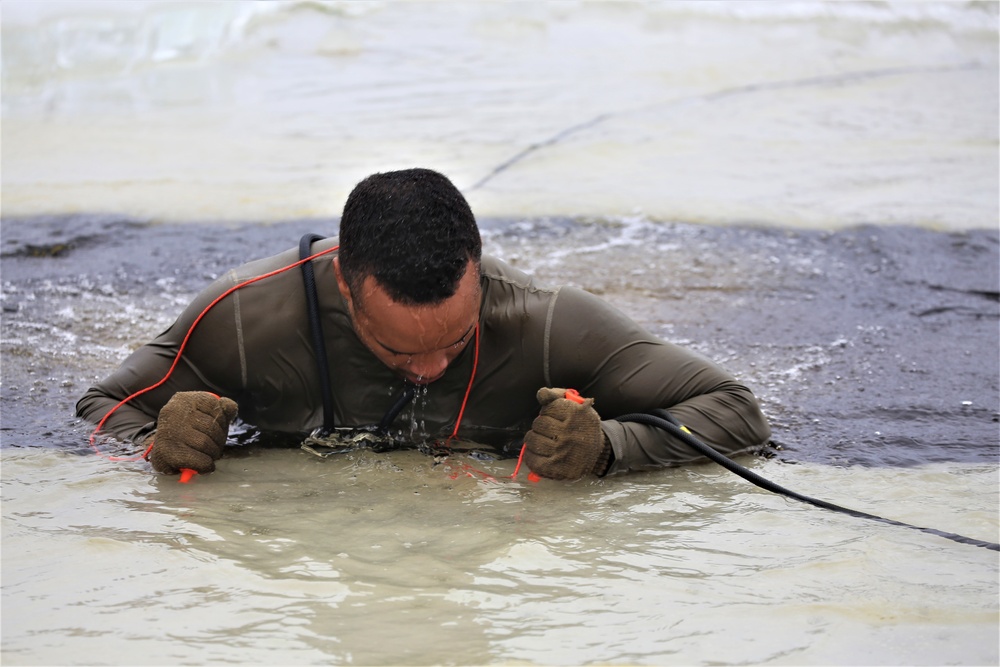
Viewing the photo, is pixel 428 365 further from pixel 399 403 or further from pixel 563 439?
pixel 563 439

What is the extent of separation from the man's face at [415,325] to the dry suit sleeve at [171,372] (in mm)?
380

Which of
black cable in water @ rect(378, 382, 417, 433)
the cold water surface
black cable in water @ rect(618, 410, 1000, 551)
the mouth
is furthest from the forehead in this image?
black cable in water @ rect(618, 410, 1000, 551)

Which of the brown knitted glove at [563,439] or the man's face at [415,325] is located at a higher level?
the man's face at [415,325]

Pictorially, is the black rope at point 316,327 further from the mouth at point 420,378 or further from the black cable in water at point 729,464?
the black cable in water at point 729,464

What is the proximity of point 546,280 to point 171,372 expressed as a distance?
2.55 m

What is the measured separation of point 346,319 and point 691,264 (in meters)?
3.04

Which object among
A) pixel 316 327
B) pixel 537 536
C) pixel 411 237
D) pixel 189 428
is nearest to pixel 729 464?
pixel 537 536

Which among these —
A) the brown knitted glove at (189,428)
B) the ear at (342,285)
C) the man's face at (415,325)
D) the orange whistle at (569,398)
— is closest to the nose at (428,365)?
the man's face at (415,325)

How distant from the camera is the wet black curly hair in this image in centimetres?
267

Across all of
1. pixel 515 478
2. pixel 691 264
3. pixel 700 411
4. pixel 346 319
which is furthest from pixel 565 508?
pixel 691 264

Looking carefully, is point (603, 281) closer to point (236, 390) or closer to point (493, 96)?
point (236, 390)

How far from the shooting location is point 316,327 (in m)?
3.01

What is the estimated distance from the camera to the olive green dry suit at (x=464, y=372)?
3053mm

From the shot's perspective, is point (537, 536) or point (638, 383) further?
point (638, 383)
